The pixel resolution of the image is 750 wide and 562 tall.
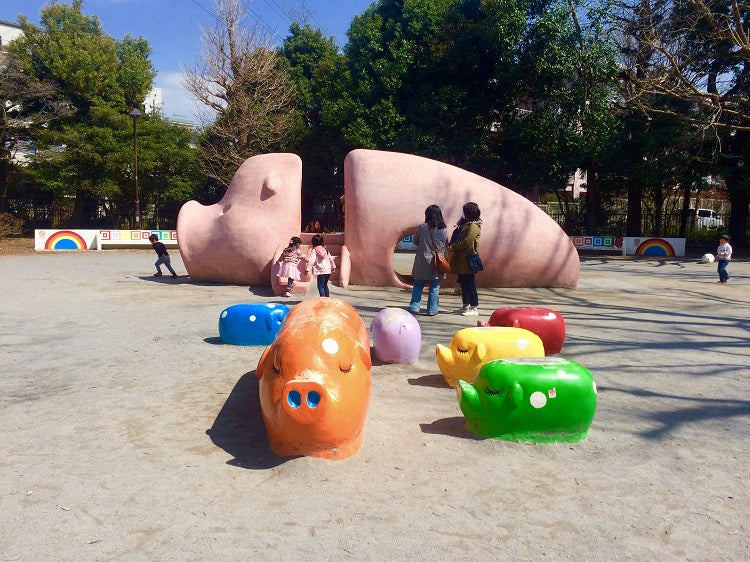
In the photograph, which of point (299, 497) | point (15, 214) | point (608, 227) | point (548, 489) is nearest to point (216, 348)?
point (299, 497)

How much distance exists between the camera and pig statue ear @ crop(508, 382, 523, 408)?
406cm

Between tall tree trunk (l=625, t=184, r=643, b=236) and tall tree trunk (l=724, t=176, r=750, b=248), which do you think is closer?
tall tree trunk (l=724, t=176, r=750, b=248)

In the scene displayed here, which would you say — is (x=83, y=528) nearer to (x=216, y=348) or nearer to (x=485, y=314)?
(x=216, y=348)

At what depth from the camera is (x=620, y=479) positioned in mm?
3654

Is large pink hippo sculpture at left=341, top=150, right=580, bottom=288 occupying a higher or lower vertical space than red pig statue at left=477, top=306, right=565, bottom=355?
higher

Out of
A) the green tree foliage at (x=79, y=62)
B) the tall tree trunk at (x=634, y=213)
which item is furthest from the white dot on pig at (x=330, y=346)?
the green tree foliage at (x=79, y=62)

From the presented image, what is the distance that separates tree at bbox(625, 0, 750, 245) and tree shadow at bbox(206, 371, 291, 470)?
48.3 feet

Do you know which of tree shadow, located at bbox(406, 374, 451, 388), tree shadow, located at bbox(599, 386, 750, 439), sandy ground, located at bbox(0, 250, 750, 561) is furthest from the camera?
tree shadow, located at bbox(406, 374, 451, 388)

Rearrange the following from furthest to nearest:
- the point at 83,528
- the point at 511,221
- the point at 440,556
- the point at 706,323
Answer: the point at 511,221 < the point at 706,323 < the point at 83,528 < the point at 440,556

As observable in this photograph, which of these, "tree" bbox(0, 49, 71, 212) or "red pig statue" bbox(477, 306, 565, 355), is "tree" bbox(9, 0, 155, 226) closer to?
"tree" bbox(0, 49, 71, 212)

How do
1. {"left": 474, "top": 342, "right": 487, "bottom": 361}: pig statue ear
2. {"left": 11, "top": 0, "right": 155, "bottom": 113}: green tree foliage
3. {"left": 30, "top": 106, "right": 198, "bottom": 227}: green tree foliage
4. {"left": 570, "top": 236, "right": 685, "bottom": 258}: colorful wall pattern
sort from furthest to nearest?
{"left": 11, "top": 0, "right": 155, "bottom": 113}: green tree foliage
{"left": 30, "top": 106, "right": 198, "bottom": 227}: green tree foliage
{"left": 570, "top": 236, "right": 685, "bottom": 258}: colorful wall pattern
{"left": 474, "top": 342, "right": 487, "bottom": 361}: pig statue ear

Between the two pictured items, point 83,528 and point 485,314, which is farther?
point 485,314

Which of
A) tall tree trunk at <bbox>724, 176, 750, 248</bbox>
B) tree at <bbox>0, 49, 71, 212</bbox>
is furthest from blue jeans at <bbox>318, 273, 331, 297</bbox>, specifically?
tree at <bbox>0, 49, 71, 212</bbox>

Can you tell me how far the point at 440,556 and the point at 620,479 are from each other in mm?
1466
